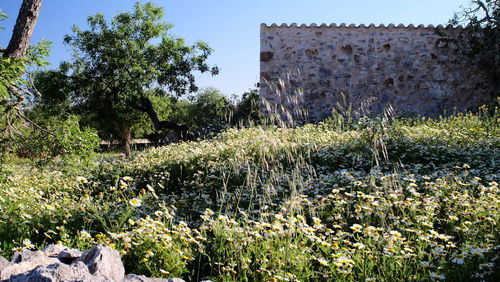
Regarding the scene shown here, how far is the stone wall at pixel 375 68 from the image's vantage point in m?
13.2

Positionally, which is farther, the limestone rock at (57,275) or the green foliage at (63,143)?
the green foliage at (63,143)

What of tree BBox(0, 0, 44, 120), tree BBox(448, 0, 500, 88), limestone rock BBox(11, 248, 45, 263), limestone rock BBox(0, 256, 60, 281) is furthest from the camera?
tree BBox(448, 0, 500, 88)

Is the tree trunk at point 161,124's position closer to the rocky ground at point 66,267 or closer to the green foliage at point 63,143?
the green foliage at point 63,143

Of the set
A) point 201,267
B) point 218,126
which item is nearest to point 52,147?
point 201,267

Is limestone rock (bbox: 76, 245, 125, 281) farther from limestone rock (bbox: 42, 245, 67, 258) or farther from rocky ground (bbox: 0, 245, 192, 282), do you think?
limestone rock (bbox: 42, 245, 67, 258)

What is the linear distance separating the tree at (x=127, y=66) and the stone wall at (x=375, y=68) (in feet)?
9.16

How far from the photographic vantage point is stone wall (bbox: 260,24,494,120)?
13.2 m

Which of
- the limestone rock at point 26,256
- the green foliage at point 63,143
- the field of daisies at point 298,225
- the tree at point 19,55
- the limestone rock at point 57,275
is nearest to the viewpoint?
the limestone rock at point 57,275

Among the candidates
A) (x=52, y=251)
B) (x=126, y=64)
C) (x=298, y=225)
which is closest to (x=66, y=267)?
(x=52, y=251)

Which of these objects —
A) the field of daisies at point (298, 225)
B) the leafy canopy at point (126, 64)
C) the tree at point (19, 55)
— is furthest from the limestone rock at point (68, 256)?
the leafy canopy at point (126, 64)

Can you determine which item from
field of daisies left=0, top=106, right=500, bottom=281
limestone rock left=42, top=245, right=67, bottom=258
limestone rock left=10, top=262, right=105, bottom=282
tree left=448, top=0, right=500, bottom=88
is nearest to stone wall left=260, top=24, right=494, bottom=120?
tree left=448, top=0, right=500, bottom=88

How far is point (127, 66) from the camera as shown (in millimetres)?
13203

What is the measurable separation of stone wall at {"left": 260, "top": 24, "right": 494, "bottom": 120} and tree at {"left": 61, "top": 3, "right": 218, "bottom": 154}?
279 centimetres

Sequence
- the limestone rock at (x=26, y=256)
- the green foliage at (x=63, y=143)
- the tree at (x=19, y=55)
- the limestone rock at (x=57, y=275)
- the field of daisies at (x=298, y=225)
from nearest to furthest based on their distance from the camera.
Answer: the limestone rock at (x=57, y=275) → the limestone rock at (x=26, y=256) → the field of daisies at (x=298, y=225) → the tree at (x=19, y=55) → the green foliage at (x=63, y=143)
